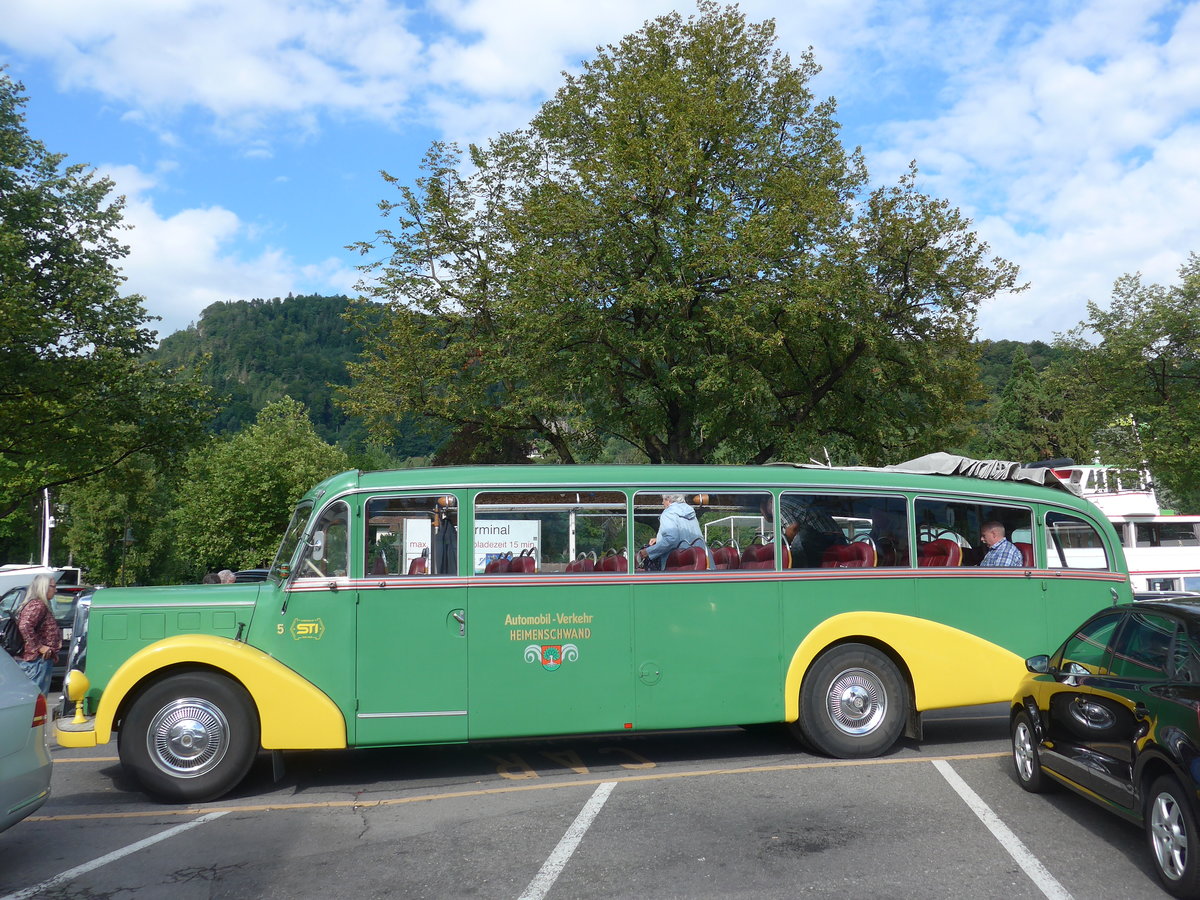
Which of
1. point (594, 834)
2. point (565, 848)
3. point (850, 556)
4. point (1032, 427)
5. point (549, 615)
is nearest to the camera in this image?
point (565, 848)

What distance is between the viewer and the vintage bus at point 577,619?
777 centimetres

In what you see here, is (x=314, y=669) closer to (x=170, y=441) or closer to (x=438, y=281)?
(x=438, y=281)

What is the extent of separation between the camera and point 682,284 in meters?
22.3

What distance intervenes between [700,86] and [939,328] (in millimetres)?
8428

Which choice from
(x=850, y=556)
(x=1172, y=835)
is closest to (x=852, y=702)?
(x=850, y=556)

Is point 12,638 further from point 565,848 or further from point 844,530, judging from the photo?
point 844,530

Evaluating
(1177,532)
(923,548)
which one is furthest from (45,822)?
(1177,532)

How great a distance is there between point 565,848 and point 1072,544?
20.3 feet

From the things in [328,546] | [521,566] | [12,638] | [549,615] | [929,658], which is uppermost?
[328,546]

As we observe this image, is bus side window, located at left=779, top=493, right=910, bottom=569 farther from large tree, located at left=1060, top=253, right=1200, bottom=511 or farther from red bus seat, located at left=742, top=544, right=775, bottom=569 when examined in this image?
large tree, located at left=1060, top=253, right=1200, bottom=511

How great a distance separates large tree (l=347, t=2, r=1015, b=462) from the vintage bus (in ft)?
41.8

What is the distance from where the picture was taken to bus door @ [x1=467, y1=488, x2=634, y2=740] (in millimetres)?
8164

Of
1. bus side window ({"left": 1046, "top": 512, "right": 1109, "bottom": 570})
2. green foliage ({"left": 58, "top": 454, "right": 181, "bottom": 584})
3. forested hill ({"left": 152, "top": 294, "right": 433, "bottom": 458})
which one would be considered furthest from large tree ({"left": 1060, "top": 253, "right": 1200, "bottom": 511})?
forested hill ({"left": 152, "top": 294, "right": 433, "bottom": 458})

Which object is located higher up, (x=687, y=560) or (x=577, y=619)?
(x=687, y=560)
